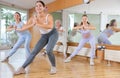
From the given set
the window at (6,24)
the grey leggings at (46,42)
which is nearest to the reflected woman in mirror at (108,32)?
the grey leggings at (46,42)

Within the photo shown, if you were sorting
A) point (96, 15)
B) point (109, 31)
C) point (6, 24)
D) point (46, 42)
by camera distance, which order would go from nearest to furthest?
point (46, 42), point (109, 31), point (96, 15), point (6, 24)

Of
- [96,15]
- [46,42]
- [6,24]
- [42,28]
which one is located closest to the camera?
[42,28]

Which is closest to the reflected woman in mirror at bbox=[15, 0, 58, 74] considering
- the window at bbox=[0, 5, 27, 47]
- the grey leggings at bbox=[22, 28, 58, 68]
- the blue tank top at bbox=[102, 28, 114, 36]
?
the grey leggings at bbox=[22, 28, 58, 68]

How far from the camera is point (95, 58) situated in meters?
5.32

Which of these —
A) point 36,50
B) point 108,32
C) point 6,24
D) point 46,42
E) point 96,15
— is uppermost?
point 96,15

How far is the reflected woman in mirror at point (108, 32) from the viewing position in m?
5.11

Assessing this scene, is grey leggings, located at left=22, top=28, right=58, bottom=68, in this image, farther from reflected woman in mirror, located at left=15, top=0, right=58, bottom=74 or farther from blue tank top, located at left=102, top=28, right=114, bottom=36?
blue tank top, located at left=102, top=28, right=114, bottom=36

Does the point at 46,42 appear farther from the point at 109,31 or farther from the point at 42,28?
the point at 109,31

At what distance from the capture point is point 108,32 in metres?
5.20

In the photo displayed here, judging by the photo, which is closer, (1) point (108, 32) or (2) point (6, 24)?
(1) point (108, 32)

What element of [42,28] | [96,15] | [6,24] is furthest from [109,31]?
[6,24]

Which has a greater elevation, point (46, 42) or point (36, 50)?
point (46, 42)

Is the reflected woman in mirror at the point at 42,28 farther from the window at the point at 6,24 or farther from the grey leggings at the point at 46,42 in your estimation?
the window at the point at 6,24

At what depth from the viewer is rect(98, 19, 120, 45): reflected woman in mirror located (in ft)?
16.8
